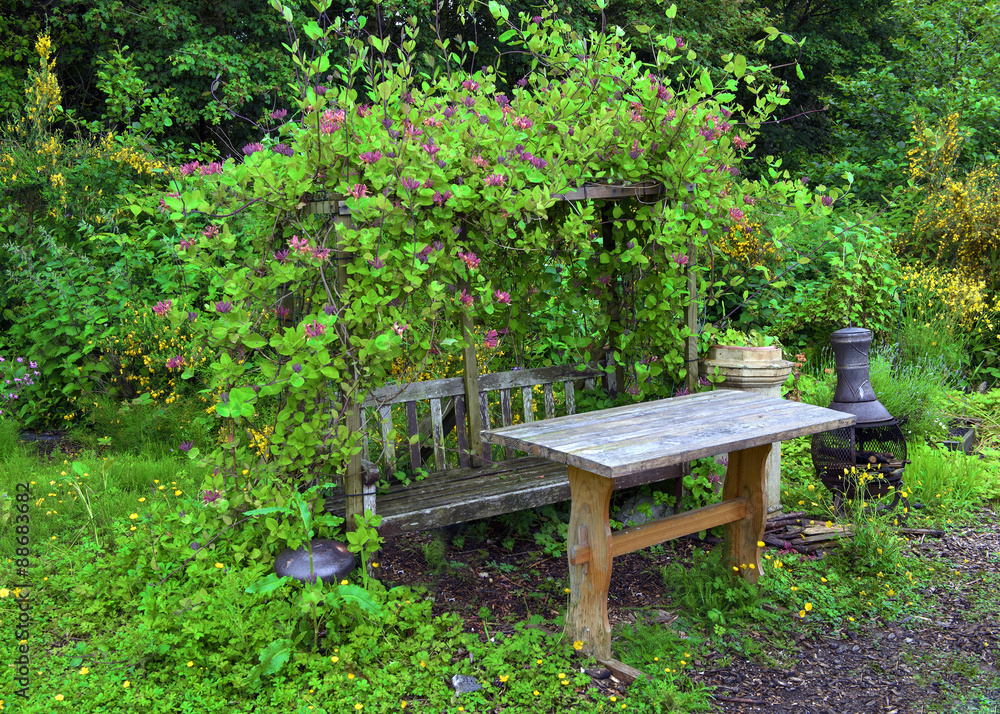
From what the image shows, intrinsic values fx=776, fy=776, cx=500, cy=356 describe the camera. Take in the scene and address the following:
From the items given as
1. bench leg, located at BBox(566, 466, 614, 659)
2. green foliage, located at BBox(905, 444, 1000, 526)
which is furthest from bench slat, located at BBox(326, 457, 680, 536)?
green foliage, located at BBox(905, 444, 1000, 526)

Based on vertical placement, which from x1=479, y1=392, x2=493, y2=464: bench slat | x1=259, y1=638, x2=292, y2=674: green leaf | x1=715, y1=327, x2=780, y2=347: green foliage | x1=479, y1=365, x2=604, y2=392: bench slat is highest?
x1=715, y1=327, x2=780, y2=347: green foliage

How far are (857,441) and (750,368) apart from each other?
0.95 metres

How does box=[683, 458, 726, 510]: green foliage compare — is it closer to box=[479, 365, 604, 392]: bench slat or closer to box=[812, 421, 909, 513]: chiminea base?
box=[812, 421, 909, 513]: chiminea base

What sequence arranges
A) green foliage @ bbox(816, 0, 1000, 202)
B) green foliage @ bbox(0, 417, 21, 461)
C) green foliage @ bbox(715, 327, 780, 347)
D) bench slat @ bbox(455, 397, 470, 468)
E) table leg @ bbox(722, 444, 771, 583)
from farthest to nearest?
green foliage @ bbox(816, 0, 1000, 202), green foliage @ bbox(0, 417, 21, 461), green foliage @ bbox(715, 327, 780, 347), bench slat @ bbox(455, 397, 470, 468), table leg @ bbox(722, 444, 771, 583)

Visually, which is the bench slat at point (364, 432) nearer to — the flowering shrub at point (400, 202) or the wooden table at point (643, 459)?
the flowering shrub at point (400, 202)

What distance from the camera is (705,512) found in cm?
361

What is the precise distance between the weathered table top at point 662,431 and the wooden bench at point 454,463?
45cm

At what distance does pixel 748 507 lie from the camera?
374 centimetres

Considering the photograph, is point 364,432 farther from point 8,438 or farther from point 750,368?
point 8,438

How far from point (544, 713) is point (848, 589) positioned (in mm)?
1822

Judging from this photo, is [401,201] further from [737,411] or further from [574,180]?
[737,411]

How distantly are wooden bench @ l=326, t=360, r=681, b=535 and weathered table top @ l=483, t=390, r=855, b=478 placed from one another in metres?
0.45

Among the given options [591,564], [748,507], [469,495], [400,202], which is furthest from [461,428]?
[748,507]

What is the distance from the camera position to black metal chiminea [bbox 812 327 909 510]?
4.55 metres
